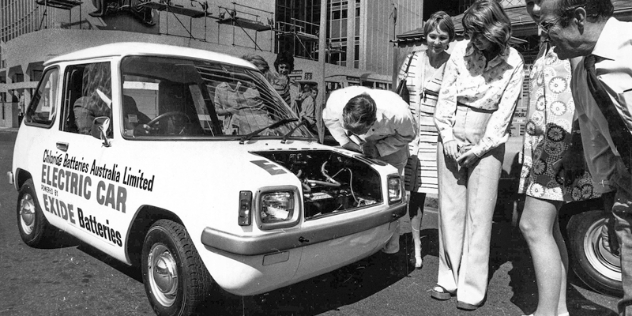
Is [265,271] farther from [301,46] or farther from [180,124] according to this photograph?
[301,46]

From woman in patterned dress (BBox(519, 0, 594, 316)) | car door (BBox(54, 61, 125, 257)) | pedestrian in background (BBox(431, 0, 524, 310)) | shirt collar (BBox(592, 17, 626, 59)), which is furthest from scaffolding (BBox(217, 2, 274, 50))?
shirt collar (BBox(592, 17, 626, 59))

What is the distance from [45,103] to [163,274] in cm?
253

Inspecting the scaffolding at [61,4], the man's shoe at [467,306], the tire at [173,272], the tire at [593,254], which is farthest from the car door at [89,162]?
the scaffolding at [61,4]

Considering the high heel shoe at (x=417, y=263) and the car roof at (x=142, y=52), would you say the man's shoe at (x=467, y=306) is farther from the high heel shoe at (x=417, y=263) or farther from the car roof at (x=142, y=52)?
the car roof at (x=142, y=52)

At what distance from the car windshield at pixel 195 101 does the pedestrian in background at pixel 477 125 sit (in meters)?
1.31

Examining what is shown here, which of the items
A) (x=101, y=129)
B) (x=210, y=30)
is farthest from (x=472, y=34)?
(x=210, y=30)

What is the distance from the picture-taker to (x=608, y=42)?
1748 millimetres

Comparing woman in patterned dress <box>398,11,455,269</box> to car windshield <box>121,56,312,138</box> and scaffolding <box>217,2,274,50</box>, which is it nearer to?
car windshield <box>121,56,312,138</box>

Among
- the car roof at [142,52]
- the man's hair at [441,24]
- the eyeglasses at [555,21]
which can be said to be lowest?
the eyeglasses at [555,21]

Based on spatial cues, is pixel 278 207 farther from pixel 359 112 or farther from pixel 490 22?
pixel 490 22

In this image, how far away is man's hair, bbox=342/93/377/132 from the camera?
3.55m

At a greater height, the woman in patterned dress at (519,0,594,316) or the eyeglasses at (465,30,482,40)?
the eyeglasses at (465,30,482,40)

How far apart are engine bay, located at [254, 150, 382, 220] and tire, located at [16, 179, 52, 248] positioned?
248 cm

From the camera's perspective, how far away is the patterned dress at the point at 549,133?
2.74 meters
